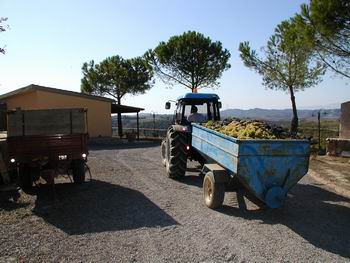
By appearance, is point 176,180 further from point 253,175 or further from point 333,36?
point 333,36

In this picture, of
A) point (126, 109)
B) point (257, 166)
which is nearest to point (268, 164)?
point (257, 166)

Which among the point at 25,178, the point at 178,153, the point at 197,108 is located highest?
the point at 197,108

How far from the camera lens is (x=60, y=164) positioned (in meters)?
8.34

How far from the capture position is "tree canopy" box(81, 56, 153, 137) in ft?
106

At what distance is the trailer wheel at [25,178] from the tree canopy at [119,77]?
24.2 m

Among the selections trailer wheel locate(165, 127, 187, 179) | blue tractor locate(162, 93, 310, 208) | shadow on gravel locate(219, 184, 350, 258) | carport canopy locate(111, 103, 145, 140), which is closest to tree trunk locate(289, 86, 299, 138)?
carport canopy locate(111, 103, 145, 140)

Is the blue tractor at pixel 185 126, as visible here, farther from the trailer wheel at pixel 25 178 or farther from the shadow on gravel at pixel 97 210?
the trailer wheel at pixel 25 178

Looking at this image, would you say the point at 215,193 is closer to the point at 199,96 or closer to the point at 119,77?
the point at 199,96

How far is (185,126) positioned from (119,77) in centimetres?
2390

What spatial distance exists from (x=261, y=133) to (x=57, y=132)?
456 cm

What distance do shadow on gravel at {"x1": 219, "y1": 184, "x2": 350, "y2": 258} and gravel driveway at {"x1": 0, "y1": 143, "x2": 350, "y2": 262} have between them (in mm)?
13

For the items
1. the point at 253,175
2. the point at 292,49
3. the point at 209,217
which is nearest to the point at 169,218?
the point at 209,217

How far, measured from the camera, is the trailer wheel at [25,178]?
8.45m

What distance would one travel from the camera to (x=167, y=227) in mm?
5762
